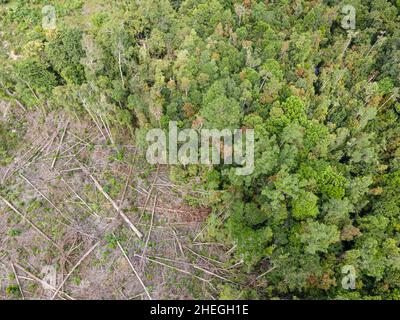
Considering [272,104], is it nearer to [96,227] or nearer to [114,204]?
[114,204]

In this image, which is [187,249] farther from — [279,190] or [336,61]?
[336,61]

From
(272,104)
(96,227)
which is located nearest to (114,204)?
(96,227)

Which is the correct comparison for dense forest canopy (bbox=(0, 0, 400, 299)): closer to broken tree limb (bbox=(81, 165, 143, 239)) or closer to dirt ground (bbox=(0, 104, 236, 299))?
dirt ground (bbox=(0, 104, 236, 299))

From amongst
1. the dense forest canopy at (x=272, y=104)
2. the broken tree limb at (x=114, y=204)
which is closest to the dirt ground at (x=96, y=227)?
the broken tree limb at (x=114, y=204)

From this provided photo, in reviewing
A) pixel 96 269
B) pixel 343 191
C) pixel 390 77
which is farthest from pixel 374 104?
pixel 96 269

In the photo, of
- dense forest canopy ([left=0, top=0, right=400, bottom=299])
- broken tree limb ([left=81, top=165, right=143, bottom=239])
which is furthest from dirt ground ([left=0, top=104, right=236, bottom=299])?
dense forest canopy ([left=0, top=0, right=400, bottom=299])

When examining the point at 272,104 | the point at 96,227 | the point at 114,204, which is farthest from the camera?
the point at 272,104
